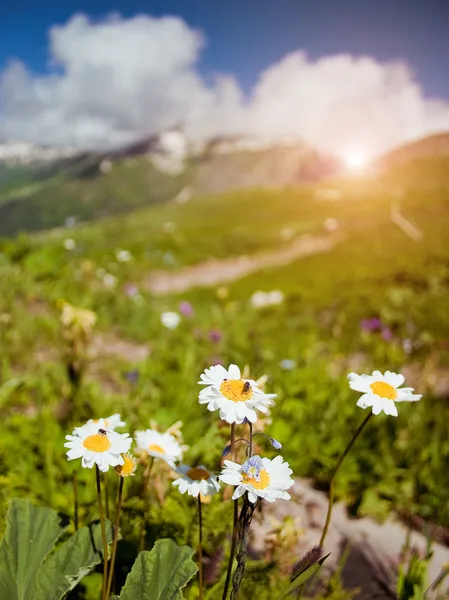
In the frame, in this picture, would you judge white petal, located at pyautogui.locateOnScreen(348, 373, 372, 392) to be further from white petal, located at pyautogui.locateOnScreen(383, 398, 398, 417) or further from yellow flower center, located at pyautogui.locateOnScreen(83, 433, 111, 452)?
yellow flower center, located at pyautogui.locateOnScreen(83, 433, 111, 452)

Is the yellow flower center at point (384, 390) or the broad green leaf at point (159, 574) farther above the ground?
the yellow flower center at point (384, 390)

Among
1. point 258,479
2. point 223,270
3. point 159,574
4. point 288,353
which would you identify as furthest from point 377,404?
point 223,270

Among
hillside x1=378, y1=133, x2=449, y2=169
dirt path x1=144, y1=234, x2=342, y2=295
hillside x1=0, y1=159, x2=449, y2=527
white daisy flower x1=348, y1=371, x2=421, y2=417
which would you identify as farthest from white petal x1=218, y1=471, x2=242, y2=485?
hillside x1=378, y1=133, x2=449, y2=169

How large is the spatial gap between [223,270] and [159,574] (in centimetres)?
2057

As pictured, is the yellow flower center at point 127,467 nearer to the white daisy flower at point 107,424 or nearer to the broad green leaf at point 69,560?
the white daisy flower at point 107,424

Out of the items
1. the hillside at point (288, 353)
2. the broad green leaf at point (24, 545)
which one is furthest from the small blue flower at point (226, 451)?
the hillside at point (288, 353)

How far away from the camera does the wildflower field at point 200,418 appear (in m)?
1.39

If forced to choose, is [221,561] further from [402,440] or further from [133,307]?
[133,307]

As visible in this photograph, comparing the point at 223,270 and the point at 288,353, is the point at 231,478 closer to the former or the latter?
the point at 288,353

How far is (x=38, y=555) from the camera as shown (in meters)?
1.70

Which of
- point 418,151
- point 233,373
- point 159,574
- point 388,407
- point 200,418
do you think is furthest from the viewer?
point 418,151

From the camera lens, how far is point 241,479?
119 cm

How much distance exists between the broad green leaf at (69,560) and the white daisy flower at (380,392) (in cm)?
Answer: 98

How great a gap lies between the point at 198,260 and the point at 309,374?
18309 mm
